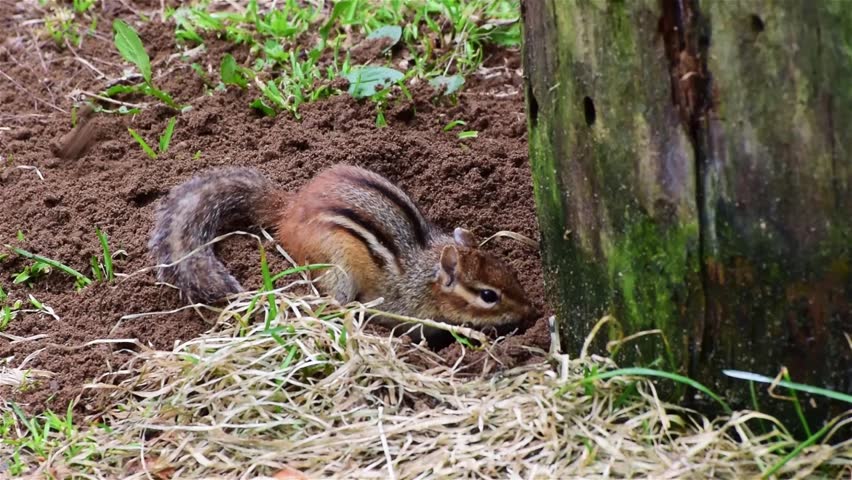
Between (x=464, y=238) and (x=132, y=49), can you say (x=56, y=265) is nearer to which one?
(x=464, y=238)

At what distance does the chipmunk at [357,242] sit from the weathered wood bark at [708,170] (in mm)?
1201

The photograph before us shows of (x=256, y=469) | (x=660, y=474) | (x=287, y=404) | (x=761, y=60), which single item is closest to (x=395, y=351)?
(x=287, y=404)

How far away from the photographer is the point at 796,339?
311 centimetres

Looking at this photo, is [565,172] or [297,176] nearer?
[565,172]

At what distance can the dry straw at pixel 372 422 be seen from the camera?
3.26m

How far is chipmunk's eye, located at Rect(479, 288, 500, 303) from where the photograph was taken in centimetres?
459

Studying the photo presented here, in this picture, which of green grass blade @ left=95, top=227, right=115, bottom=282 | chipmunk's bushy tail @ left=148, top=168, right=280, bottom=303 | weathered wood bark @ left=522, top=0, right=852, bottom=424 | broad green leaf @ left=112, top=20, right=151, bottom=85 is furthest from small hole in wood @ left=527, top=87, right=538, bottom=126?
broad green leaf @ left=112, top=20, right=151, bottom=85

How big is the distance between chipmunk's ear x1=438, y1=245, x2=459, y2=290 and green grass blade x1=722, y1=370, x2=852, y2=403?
5.34ft

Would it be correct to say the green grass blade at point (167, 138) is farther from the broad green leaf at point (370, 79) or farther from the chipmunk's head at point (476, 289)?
the chipmunk's head at point (476, 289)

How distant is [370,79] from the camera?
5.79 metres

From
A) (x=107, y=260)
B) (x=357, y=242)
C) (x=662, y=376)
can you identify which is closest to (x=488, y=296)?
(x=357, y=242)

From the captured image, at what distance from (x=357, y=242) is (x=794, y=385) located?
2.10 meters

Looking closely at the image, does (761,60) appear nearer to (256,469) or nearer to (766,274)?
(766,274)

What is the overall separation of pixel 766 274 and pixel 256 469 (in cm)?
155
